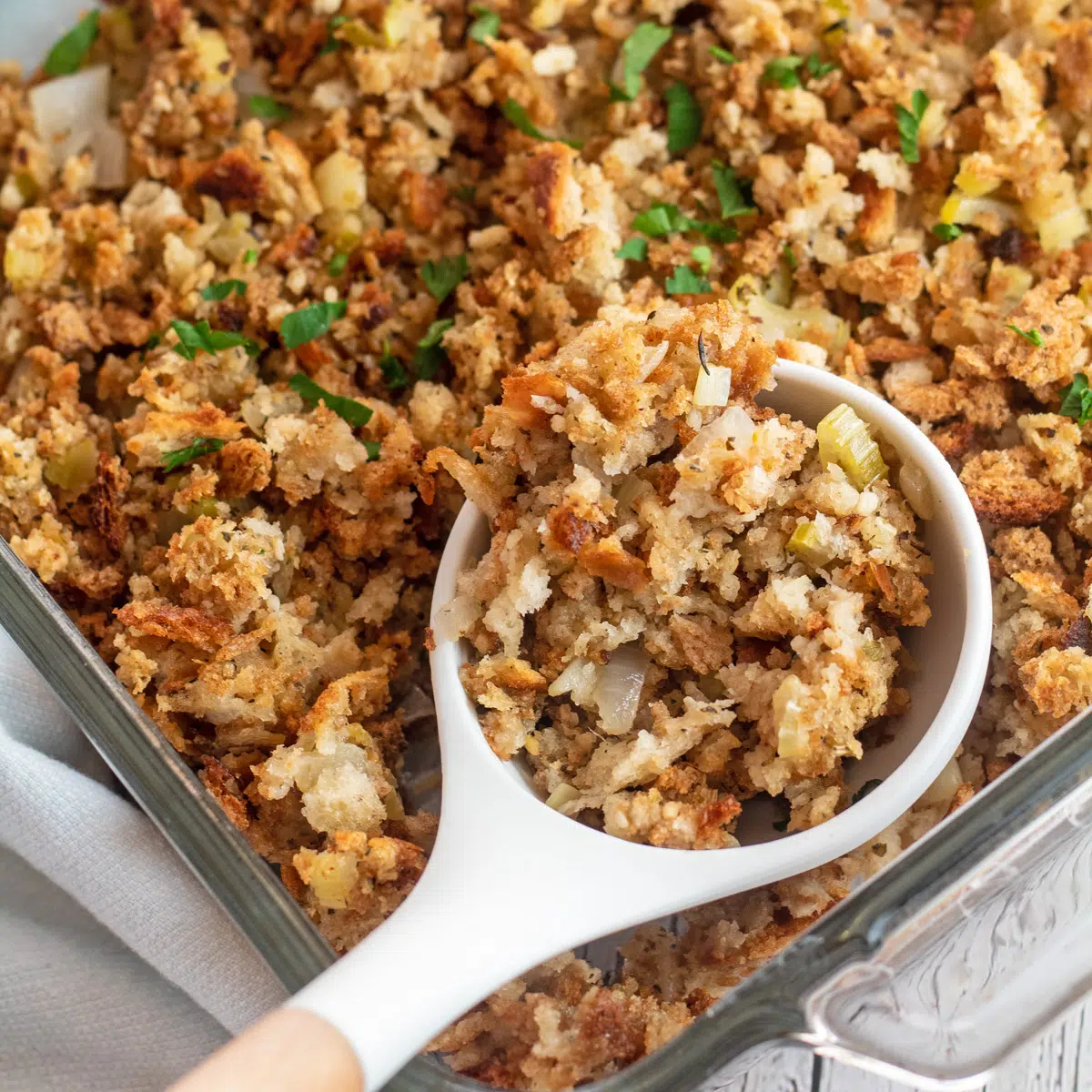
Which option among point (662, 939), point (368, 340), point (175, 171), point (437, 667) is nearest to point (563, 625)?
point (437, 667)

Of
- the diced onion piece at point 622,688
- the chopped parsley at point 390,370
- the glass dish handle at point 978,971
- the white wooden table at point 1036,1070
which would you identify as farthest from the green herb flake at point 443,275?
the white wooden table at point 1036,1070

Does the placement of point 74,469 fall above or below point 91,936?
above

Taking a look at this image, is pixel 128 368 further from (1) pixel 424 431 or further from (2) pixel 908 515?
(2) pixel 908 515

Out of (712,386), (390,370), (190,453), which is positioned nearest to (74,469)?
(190,453)

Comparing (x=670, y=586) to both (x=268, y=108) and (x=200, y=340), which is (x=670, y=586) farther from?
(x=268, y=108)

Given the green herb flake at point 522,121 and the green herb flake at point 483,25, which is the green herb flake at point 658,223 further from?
the green herb flake at point 483,25

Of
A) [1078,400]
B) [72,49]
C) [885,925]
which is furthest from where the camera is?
[72,49]
